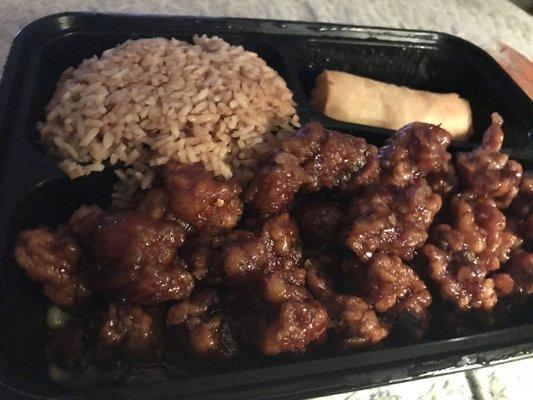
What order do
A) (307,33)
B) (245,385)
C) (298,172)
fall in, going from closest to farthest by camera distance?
(245,385) < (298,172) < (307,33)

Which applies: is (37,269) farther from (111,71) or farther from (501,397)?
(501,397)

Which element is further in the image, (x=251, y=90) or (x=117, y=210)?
(x=251, y=90)

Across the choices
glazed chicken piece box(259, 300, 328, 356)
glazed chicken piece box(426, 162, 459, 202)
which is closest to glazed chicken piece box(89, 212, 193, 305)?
glazed chicken piece box(259, 300, 328, 356)

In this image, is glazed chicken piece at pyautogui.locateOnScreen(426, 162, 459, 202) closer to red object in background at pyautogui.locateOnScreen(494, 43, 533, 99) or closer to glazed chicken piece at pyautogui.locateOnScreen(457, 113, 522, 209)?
glazed chicken piece at pyautogui.locateOnScreen(457, 113, 522, 209)

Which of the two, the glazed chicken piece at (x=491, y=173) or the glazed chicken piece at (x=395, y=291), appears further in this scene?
the glazed chicken piece at (x=491, y=173)

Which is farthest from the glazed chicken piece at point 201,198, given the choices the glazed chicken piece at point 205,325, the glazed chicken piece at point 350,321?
the glazed chicken piece at point 350,321

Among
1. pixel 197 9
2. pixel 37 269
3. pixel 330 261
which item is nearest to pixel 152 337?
pixel 37 269

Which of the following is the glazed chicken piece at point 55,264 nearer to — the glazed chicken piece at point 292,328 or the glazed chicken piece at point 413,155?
the glazed chicken piece at point 292,328

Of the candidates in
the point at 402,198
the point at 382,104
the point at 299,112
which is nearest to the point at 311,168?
the point at 402,198
